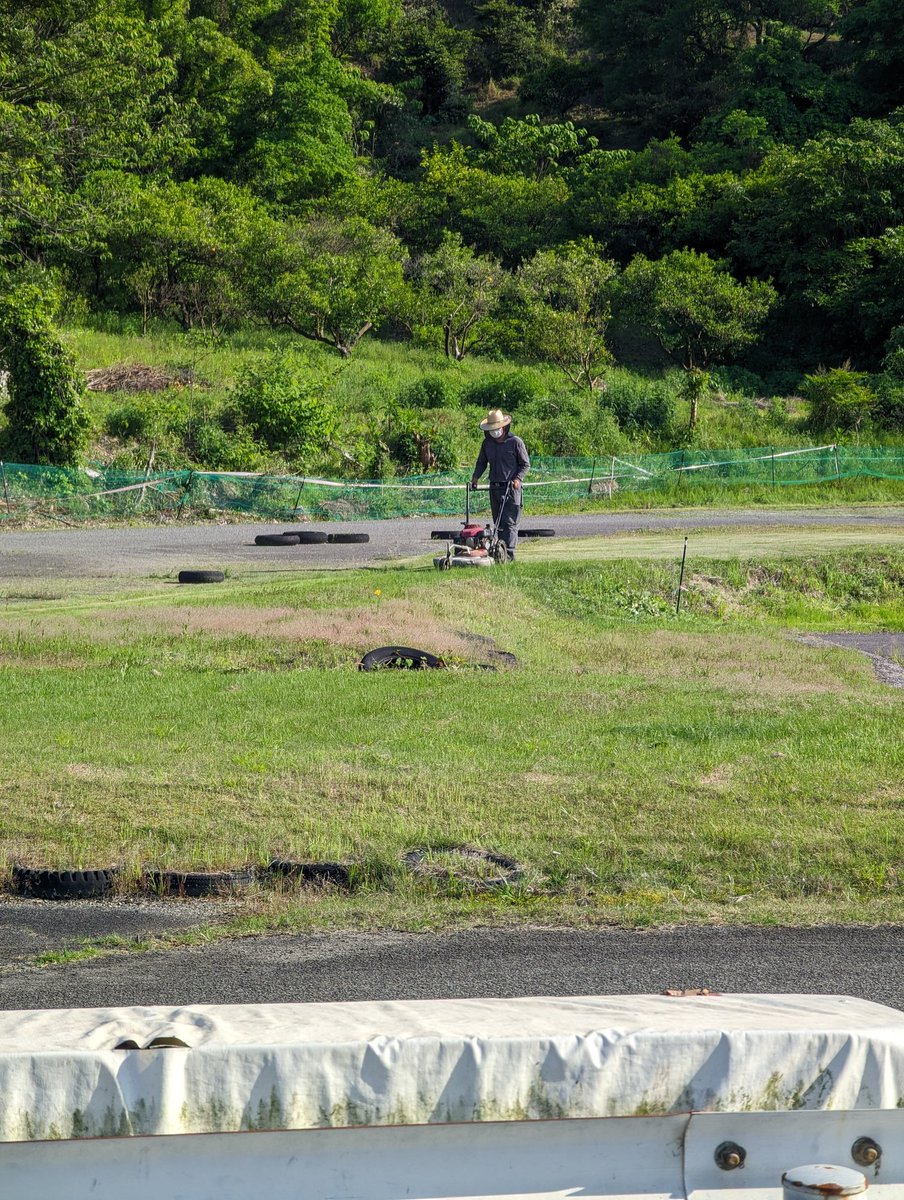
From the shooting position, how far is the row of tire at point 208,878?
658 centimetres

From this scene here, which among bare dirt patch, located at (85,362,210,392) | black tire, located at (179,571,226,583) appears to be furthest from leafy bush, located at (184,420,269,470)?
black tire, located at (179,571,226,583)

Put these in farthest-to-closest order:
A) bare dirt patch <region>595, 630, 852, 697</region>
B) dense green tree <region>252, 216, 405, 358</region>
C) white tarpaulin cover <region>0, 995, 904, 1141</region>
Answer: dense green tree <region>252, 216, 405, 358</region> < bare dirt patch <region>595, 630, 852, 697</region> < white tarpaulin cover <region>0, 995, 904, 1141</region>

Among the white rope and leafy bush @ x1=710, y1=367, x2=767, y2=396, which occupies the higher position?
leafy bush @ x1=710, y1=367, x2=767, y2=396

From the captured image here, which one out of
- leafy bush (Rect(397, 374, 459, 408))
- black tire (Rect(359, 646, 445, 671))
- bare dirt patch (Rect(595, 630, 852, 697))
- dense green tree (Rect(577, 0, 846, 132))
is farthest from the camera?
dense green tree (Rect(577, 0, 846, 132))

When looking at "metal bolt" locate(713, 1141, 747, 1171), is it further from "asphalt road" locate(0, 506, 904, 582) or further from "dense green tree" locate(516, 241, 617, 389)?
"dense green tree" locate(516, 241, 617, 389)

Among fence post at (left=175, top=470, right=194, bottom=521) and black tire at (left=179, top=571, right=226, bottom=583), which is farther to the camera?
fence post at (left=175, top=470, right=194, bottom=521)

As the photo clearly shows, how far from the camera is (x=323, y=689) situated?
11.3 metres

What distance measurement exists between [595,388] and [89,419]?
20853 mm

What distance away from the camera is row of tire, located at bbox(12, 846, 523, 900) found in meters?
6.58

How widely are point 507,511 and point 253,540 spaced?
746cm

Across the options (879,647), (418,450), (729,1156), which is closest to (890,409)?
(418,450)

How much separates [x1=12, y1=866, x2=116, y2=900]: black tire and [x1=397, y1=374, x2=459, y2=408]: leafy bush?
3701cm

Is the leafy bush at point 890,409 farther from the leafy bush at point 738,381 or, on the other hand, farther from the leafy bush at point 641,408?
the leafy bush at point 738,381

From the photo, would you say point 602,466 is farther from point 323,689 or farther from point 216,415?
point 323,689
